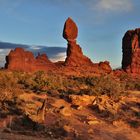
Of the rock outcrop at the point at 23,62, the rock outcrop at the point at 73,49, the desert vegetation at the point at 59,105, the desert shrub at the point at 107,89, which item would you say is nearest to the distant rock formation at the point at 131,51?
the rock outcrop at the point at 73,49

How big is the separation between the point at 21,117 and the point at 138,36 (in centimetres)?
4214

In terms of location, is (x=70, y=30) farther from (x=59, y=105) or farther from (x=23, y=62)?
(x=59, y=105)

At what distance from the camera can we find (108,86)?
30.0 m

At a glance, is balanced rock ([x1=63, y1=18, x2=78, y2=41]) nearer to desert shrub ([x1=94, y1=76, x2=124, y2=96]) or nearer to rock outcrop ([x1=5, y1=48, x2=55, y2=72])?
rock outcrop ([x1=5, y1=48, x2=55, y2=72])

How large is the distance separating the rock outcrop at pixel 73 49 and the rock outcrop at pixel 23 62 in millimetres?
3583

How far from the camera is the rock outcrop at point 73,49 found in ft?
186

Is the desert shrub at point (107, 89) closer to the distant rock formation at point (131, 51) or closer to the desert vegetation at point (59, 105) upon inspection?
the desert vegetation at point (59, 105)

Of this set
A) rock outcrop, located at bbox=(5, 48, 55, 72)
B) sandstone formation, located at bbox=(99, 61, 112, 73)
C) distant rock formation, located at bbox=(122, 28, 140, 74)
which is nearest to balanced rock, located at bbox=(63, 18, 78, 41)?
sandstone formation, located at bbox=(99, 61, 112, 73)

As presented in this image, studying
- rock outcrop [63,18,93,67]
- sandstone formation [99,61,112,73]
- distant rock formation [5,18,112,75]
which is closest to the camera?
distant rock formation [5,18,112,75]

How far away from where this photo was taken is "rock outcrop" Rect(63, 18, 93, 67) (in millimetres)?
56625

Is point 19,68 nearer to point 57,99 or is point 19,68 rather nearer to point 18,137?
point 57,99

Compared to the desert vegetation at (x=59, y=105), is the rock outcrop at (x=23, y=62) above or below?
above

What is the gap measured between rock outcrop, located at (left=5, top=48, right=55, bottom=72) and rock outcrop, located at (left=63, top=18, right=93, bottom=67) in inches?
141

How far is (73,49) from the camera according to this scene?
58.4 m
